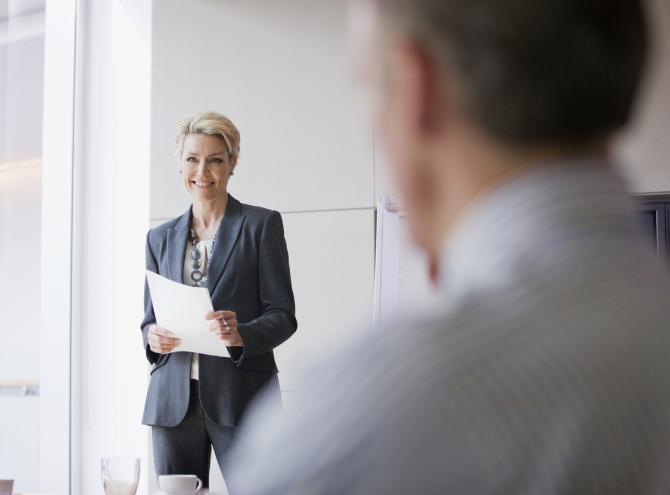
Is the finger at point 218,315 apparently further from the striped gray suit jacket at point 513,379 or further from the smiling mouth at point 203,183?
the striped gray suit jacket at point 513,379

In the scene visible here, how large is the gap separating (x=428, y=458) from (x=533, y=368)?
2.5 inches

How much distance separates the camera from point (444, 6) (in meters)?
0.42

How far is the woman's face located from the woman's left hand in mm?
592

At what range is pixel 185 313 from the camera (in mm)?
3105

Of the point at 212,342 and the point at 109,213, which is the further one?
the point at 109,213

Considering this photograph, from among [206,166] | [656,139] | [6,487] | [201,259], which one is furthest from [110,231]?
[656,139]

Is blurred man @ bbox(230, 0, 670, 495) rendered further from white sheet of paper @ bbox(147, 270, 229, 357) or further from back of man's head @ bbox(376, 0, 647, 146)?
white sheet of paper @ bbox(147, 270, 229, 357)

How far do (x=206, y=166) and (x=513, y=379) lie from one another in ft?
10.4

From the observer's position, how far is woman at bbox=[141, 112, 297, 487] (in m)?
3.21

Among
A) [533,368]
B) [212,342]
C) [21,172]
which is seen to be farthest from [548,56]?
[21,172]

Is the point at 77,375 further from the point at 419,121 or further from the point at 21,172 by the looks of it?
the point at 419,121

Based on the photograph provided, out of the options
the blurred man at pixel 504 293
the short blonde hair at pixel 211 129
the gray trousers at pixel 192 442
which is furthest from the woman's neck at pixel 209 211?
the blurred man at pixel 504 293

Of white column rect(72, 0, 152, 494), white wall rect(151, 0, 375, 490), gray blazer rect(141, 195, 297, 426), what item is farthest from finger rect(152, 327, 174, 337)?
white column rect(72, 0, 152, 494)

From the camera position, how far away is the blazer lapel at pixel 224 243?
3289 millimetres
